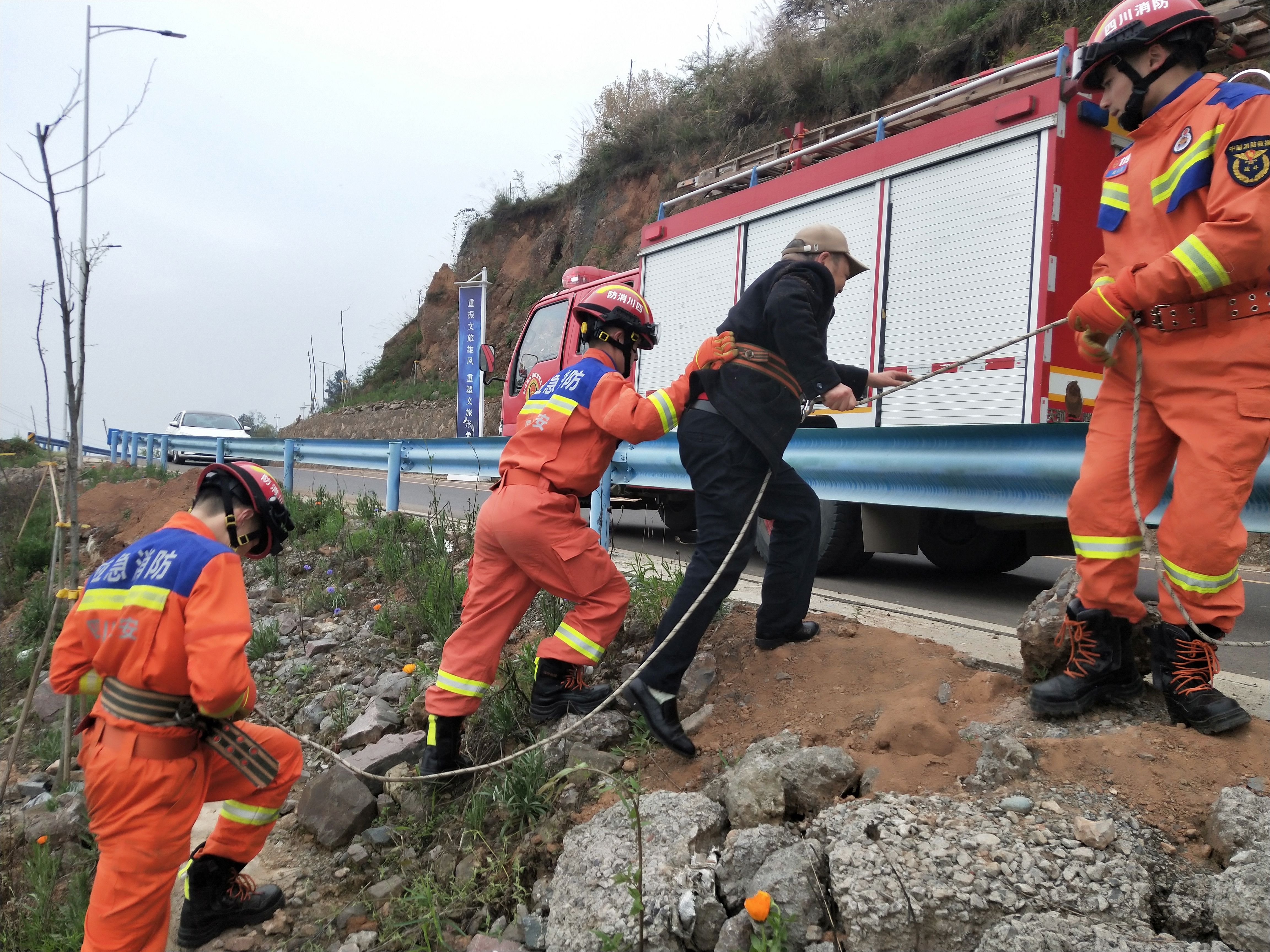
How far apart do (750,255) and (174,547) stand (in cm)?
595

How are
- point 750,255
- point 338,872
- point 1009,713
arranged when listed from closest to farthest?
point 1009,713
point 338,872
point 750,255

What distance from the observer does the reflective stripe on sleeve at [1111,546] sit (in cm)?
251

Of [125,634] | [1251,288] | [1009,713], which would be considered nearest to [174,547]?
[125,634]

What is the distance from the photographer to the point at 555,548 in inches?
128

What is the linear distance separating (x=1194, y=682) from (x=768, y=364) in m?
1.64

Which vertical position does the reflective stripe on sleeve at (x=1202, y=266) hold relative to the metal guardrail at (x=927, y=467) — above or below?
above

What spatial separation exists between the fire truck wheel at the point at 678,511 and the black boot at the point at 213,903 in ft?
16.5

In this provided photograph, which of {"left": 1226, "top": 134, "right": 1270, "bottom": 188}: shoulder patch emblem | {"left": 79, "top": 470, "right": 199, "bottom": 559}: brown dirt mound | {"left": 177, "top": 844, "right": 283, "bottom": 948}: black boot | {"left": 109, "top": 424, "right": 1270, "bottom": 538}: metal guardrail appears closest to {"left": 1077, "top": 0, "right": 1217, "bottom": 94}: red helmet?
{"left": 1226, "top": 134, "right": 1270, "bottom": 188}: shoulder patch emblem

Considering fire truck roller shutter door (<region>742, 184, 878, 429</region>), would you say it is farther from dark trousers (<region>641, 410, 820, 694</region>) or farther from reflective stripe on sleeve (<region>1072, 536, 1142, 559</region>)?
reflective stripe on sleeve (<region>1072, 536, 1142, 559</region>)

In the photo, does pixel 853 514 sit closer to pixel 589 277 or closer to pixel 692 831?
pixel 692 831

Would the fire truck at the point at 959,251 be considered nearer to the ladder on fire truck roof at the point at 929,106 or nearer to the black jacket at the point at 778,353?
the ladder on fire truck roof at the point at 929,106

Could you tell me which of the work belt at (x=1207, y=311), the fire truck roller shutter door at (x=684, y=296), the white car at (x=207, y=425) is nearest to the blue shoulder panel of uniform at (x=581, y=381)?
the work belt at (x=1207, y=311)

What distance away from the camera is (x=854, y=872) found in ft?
6.62

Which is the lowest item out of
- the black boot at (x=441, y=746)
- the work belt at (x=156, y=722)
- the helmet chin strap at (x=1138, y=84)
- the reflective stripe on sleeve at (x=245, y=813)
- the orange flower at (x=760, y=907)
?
the reflective stripe on sleeve at (x=245, y=813)
